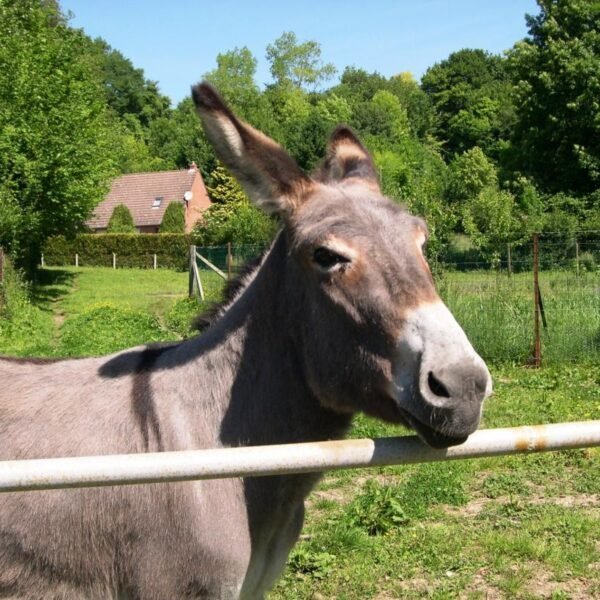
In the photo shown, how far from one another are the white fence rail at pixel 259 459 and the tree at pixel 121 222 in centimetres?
4993

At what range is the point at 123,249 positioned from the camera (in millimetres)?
43750

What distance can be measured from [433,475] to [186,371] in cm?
437

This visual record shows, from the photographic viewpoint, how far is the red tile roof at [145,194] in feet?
182

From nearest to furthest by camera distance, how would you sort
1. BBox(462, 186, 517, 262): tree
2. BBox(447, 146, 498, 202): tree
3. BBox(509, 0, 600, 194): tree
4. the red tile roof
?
1. BBox(462, 186, 517, 262): tree
2. BBox(509, 0, 600, 194): tree
3. BBox(447, 146, 498, 202): tree
4. the red tile roof

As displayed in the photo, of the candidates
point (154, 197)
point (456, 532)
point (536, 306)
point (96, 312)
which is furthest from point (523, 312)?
point (154, 197)

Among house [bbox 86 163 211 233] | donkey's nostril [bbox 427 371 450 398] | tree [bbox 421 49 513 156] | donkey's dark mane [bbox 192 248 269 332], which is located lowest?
donkey's nostril [bbox 427 371 450 398]

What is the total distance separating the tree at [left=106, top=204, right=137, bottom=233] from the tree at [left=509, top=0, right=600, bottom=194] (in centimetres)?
2817

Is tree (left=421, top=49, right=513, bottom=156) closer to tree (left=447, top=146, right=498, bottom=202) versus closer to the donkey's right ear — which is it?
tree (left=447, top=146, right=498, bottom=202)

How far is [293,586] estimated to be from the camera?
4.84 metres

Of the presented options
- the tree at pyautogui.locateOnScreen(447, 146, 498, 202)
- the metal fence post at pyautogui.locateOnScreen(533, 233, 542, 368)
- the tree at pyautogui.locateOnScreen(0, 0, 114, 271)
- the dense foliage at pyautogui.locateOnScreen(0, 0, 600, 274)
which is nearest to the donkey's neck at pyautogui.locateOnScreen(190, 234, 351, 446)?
the dense foliage at pyautogui.locateOnScreen(0, 0, 600, 274)

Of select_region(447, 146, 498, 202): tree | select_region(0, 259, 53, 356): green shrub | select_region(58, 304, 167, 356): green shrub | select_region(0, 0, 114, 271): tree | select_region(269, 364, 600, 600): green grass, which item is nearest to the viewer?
select_region(269, 364, 600, 600): green grass

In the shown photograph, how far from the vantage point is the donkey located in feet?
7.95

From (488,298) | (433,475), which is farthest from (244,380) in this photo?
(488,298)

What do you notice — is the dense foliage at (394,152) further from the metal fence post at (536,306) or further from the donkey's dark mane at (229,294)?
the donkey's dark mane at (229,294)
